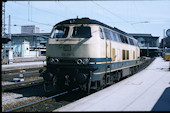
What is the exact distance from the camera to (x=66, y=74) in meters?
9.79

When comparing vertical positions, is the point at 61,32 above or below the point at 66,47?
above

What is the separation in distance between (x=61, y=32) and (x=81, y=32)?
120 cm

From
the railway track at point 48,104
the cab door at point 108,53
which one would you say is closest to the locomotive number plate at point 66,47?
the cab door at point 108,53

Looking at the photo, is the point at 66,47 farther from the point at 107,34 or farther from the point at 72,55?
the point at 107,34

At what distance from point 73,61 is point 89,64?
0.86 m

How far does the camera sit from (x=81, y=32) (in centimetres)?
1015

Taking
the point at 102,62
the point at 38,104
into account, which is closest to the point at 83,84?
the point at 102,62

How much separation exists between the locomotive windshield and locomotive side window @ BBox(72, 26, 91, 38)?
0.48m

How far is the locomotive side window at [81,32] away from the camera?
9984mm

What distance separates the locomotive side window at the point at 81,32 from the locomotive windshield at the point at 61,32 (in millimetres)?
480

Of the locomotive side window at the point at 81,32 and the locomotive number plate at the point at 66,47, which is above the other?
the locomotive side window at the point at 81,32

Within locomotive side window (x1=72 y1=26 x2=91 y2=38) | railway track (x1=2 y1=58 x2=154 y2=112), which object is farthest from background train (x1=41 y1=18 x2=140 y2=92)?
railway track (x1=2 y1=58 x2=154 y2=112)

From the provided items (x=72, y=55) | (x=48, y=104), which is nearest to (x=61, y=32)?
(x=72, y=55)

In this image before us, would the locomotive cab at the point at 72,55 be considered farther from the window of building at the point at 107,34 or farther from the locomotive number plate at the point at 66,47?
the window of building at the point at 107,34
